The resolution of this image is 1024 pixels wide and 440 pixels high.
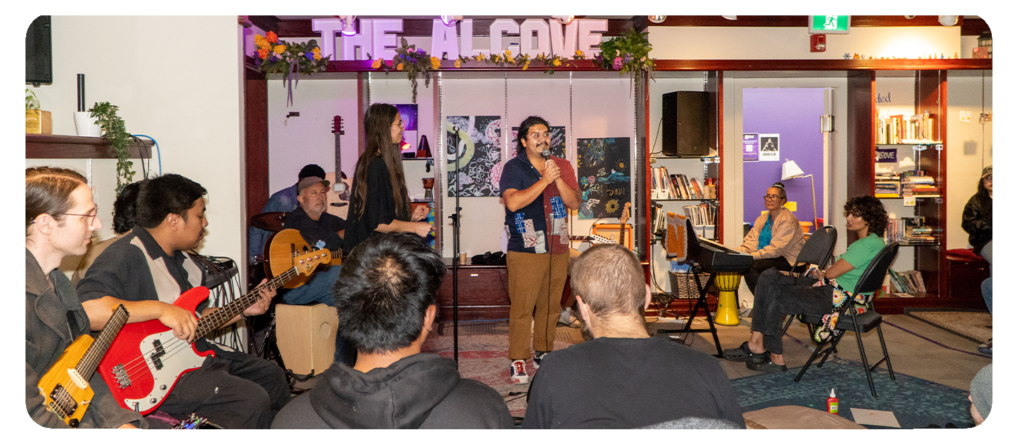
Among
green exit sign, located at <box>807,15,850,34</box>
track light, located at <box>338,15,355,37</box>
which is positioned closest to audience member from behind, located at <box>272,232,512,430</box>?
track light, located at <box>338,15,355,37</box>

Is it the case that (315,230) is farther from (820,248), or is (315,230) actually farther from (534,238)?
(820,248)

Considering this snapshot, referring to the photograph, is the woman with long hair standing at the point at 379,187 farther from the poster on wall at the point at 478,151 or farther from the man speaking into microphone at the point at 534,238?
the poster on wall at the point at 478,151

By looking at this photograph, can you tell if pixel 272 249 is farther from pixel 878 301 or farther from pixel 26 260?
pixel 878 301

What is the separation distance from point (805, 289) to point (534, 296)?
6.59 ft

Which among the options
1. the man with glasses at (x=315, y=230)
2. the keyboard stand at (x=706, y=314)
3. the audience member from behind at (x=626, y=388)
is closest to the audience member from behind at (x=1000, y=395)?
the audience member from behind at (x=626, y=388)

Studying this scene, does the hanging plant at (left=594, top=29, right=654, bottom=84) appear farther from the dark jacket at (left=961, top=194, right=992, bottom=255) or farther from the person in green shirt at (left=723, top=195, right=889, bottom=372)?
the dark jacket at (left=961, top=194, right=992, bottom=255)

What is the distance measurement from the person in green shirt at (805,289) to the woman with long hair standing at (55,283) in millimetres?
4113

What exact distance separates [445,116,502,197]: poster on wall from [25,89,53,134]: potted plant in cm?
394

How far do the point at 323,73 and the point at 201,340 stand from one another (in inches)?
178

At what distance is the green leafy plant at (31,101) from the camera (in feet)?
11.4

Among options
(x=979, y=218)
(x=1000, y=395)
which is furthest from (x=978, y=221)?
(x=1000, y=395)

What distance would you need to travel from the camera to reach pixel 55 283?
6.70 feet

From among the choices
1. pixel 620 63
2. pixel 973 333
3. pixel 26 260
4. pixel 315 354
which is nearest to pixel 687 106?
pixel 620 63

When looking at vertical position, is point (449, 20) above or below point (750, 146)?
above
